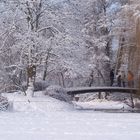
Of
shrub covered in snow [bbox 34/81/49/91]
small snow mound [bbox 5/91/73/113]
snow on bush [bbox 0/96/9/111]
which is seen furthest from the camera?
shrub covered in snow [bbox 34/81/49/91]

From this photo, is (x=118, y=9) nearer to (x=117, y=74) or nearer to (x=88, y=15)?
(x=88, y=15)

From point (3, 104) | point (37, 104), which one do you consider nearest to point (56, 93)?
point (37, 104)

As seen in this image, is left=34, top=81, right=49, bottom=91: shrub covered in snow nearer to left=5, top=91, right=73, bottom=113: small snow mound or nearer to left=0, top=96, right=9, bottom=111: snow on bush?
left=5, top=91, right=73, bottom=113: small snow mound

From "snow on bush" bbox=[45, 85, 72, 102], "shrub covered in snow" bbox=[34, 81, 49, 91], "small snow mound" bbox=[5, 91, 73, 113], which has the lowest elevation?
"small snow mound" bbox=[5, 91, 73, 113]

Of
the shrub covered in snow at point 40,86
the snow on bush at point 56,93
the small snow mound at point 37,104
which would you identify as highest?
the shrub covered in snow at point 40,86

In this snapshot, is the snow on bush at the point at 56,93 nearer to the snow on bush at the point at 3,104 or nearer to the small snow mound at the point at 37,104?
the small snow mound at the point at 37,104

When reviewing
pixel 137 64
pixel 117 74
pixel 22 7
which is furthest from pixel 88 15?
pixel 22 7

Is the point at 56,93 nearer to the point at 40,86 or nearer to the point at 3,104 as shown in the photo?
the point at 40,86

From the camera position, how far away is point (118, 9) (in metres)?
38.9

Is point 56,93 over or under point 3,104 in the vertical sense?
over

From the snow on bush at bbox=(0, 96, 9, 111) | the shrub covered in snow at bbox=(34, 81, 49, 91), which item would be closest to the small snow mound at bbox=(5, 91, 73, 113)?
the snow on bush at bbox=(0, 96, 9, 111)

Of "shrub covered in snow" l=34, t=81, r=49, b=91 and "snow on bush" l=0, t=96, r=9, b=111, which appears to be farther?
"shrub covered in snow" l=34, t=81, r=49, b=91

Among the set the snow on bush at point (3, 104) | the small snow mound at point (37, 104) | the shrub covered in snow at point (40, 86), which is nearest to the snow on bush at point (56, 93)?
the small snow mound at point (37, 104)

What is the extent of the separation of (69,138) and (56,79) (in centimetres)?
3168
